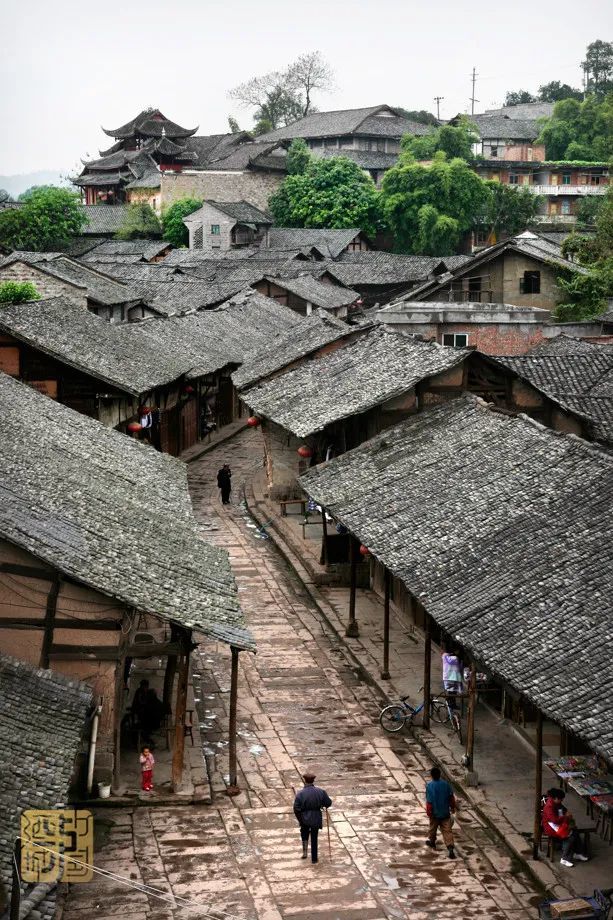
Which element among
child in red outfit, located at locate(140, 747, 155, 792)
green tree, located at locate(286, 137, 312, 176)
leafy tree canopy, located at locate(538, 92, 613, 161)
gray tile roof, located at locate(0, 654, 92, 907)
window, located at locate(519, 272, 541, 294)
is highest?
leafy tree canopy, located at locate(538, 92, 613, 161)

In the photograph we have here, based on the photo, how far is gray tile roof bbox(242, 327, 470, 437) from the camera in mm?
32281

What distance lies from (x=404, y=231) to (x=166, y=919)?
83.0 metres

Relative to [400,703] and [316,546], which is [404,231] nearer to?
[316,546]

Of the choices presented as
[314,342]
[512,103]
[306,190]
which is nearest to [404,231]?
[306,190]

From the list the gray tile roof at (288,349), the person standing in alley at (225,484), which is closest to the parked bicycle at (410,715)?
the person standing in alley at (225,484)

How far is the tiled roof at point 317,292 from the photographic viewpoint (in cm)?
7413

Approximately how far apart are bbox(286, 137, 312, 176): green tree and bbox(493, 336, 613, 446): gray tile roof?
231 ft

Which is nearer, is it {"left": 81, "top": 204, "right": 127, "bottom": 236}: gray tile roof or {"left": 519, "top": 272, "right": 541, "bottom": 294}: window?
{"left": 519, "top": 272, "right": 541, "bottom": 294}: window

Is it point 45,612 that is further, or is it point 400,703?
point 400,703

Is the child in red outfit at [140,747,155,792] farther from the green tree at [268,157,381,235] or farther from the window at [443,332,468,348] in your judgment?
the green tree at [268,157,381,235]

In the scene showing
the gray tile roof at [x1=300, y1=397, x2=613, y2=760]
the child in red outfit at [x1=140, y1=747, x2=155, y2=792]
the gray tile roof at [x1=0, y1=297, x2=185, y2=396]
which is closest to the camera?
the gray tile roof at [x1=300, y1=397, x2=613, y2=760]

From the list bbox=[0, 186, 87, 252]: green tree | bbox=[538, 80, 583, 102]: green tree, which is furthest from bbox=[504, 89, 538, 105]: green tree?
bbox=[0, 186, 87, 252]: green tree

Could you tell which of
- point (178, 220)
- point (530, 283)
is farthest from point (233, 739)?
point (178, 220)

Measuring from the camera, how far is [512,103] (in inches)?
6206
